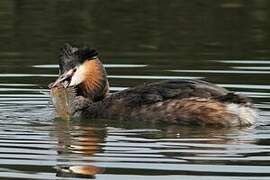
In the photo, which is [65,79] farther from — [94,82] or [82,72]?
[94,82]

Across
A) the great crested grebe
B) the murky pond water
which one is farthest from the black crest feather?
the murky pond water

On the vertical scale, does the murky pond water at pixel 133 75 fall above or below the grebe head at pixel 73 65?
below

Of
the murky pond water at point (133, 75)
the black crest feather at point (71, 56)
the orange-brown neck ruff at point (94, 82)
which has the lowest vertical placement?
the murky pond water at point (133, 75)

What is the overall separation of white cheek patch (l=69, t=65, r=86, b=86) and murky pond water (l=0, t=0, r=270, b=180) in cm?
41

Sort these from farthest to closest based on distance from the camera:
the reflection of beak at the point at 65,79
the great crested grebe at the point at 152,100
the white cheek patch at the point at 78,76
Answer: the white cheek patch at the point at 78,76 → the reflection of beak at the point at 65,79 → the great crested grebe at the point at 152,100

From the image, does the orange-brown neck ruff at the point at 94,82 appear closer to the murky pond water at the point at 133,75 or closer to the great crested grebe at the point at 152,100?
the great crested grebe at the point at 152,100

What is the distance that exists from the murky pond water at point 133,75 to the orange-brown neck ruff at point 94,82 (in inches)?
19.3

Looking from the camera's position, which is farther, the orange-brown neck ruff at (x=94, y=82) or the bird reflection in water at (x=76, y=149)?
the orange-brown neck ruff at (x=94, y=82)

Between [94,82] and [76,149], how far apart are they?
2488 mm

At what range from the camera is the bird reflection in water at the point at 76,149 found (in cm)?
859

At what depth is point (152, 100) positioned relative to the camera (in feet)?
36.5

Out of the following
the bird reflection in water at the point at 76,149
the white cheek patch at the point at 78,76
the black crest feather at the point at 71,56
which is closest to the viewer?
the bird reflection in water at the point at 76,149

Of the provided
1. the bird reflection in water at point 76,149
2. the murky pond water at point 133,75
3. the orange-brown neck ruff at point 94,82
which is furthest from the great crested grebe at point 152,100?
the bird reflection in water at point 76,149

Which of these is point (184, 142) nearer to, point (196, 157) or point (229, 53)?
point (196, 157)
